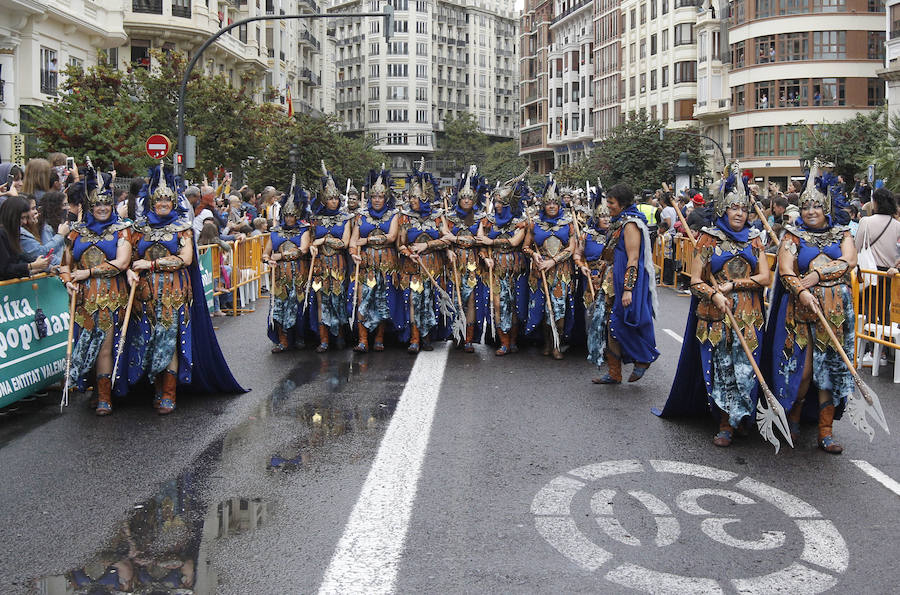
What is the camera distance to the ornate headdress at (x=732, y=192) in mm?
7672

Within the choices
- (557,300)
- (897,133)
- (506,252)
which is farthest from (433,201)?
(897,133)

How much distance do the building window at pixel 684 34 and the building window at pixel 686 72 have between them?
4.73 feet

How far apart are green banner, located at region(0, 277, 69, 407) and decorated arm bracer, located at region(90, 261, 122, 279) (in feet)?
3.15

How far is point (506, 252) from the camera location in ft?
39.2

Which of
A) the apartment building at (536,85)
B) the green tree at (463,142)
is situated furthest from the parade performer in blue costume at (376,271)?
the green tree at (463,142)

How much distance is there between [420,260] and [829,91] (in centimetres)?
4871

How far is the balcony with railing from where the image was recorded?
42844 mm

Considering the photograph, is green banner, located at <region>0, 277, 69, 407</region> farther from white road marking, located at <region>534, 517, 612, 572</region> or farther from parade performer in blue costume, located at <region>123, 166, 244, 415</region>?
white road marking, located at <region>534, 517, 612, 572</region>

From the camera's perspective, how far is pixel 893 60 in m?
41.3

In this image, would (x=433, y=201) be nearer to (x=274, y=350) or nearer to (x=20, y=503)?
(x=274, y=350)

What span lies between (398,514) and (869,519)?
278 centimetres

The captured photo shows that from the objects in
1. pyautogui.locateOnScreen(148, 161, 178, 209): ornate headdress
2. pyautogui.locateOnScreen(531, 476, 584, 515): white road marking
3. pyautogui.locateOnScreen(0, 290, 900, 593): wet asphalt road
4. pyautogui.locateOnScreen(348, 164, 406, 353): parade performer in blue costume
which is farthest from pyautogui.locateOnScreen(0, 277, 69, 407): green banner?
pyautogui.locateOnScreen(531, 476, 584, 515): white road marking

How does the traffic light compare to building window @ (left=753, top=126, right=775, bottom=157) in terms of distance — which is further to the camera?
building window @ (left=753, top=126, right=775, bottom=157)

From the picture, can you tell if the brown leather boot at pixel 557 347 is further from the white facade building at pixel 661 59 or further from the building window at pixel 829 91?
the white facade building at pixel 661 59
